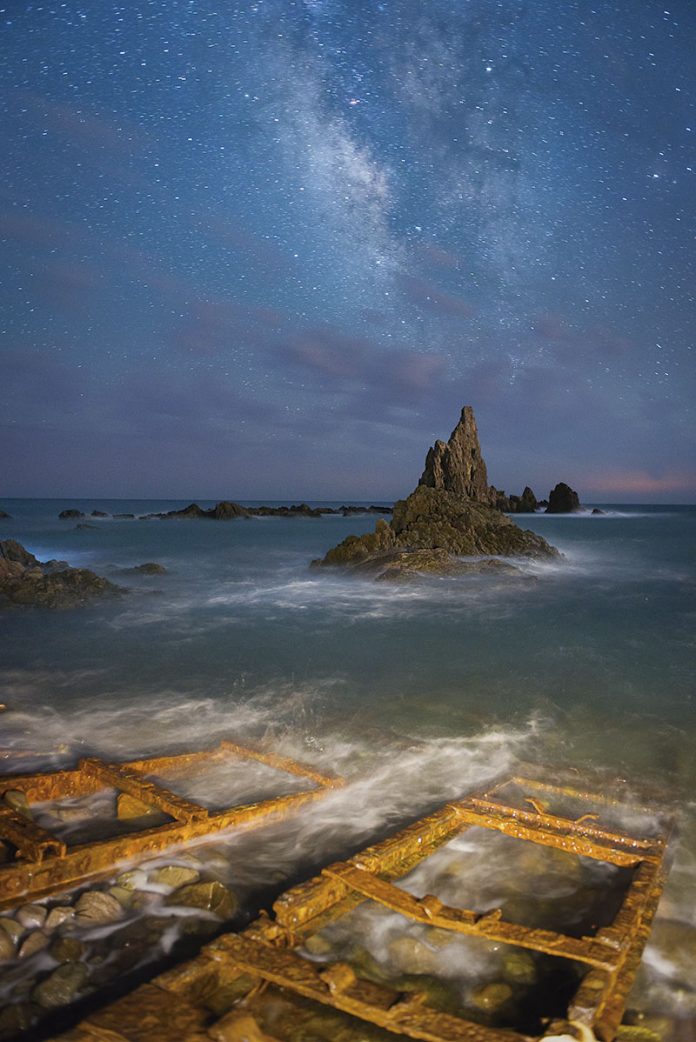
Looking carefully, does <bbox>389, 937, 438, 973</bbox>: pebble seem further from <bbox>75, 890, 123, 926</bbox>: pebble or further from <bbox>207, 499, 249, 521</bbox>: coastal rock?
<bbox>207, 499, 249, 521</bbox>: coastal rock

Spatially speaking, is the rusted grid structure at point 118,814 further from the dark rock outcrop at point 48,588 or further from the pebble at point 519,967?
the dark rock outcrop at point 48,588

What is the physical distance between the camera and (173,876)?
3551 mm

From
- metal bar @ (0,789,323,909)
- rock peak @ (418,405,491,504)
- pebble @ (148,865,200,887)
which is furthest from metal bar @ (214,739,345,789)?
rock peak @ (418,405,491,504)

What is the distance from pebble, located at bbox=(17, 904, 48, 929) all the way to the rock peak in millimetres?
45914

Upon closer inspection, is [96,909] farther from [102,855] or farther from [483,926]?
[483,926]

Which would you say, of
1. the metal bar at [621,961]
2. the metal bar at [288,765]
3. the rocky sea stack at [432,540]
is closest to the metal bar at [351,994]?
the metal bar at [621,961]

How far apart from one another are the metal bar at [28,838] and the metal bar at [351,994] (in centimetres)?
121

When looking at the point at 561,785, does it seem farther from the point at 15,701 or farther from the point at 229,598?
the point at 229,598

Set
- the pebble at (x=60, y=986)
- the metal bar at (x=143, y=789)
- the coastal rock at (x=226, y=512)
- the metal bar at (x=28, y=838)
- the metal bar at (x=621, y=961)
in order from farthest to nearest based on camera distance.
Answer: the coastal rock at (x=226, y=512)
the metal bar at (x=143, y=789)
the metal bar at (x=28, y=838)
the pebble at (x=60, y=986)
the metal bar at (x=621, y=961)

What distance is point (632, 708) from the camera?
8.10 m

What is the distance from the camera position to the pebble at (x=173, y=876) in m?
3.53

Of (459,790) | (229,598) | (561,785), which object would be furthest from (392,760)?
(229,598)

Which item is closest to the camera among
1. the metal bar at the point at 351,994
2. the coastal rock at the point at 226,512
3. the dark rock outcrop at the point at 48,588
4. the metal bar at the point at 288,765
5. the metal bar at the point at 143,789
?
the metal bar at the point at 351,994

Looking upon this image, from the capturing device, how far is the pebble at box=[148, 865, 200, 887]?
3.53 meters
